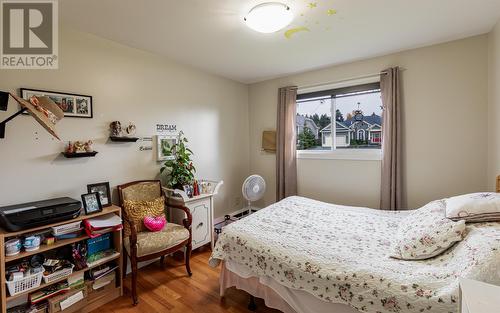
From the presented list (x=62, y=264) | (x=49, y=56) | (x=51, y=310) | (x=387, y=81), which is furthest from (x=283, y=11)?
(x=51, y=310)

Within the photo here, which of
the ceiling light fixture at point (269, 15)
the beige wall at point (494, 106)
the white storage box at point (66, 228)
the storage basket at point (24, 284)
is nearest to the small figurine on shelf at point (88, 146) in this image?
the white storage box at point (66, 228)

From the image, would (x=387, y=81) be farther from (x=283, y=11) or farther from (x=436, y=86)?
(x=283, y=11)

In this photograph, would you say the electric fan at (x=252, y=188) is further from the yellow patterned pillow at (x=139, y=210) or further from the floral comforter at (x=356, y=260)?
the yellow patterned pillow at (x=139, y=210)

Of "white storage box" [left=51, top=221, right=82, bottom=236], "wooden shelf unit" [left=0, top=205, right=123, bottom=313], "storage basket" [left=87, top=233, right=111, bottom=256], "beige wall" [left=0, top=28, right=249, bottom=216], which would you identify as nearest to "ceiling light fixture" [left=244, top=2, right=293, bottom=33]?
"beige wall" [left=0, top=28, right=249, bottom=216]

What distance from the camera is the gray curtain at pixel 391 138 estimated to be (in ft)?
9.21

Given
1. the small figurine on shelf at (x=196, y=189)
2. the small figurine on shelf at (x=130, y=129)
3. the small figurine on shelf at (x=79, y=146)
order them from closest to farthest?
the small figurine on shelf at (x=79, y=146)
the small figurine on shelf at (x=130, y=129)
the small figurine on shelf at (x=196, y=189)

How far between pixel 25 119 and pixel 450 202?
11.4ft

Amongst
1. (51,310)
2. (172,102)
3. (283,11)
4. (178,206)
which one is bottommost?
(51,310)

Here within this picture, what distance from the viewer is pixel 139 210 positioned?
8.02 ft

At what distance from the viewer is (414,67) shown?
2748mm

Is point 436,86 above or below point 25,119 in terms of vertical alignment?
above

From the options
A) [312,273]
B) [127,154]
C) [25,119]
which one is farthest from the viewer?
[127,154]

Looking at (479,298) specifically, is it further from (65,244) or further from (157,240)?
(65,244)

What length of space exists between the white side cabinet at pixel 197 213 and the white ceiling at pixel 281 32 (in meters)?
1.67
